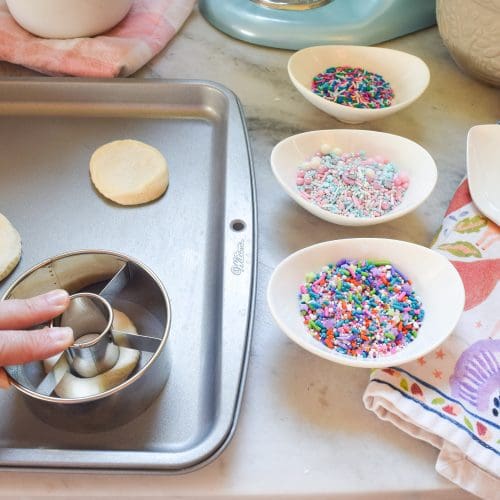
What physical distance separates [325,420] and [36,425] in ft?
0.86

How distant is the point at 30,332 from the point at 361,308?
31 cm

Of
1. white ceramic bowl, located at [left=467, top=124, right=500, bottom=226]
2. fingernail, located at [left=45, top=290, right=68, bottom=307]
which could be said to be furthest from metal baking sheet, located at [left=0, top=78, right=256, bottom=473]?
white ceramic bowl, located at [left=467, top=124, right=500, bottom=226]

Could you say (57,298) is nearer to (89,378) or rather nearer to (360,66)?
(89,378)

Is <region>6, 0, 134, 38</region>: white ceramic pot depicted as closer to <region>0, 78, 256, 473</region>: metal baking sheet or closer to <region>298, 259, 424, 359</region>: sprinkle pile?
<region>0, 78, 256, 473</region>: metal baking sheet

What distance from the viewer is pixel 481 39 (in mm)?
754

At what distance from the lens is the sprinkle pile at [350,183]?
65 centimetres

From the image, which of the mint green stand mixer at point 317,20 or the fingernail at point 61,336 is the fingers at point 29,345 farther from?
the mint green stand mixer at point 317,20

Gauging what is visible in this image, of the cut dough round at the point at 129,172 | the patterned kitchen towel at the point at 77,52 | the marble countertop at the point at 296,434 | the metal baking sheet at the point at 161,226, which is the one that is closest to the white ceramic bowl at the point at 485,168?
the marble countertop at the point at 296,434

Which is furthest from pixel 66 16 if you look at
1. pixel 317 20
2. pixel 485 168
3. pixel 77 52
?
pixel 485 168

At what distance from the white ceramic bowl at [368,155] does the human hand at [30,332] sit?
283 millimetres

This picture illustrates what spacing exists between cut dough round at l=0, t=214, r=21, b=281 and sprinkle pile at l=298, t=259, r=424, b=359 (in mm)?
320

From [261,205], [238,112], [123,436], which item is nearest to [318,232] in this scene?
[261,205]

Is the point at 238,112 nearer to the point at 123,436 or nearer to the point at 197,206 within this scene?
the point at 197,206

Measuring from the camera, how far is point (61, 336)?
454mm
